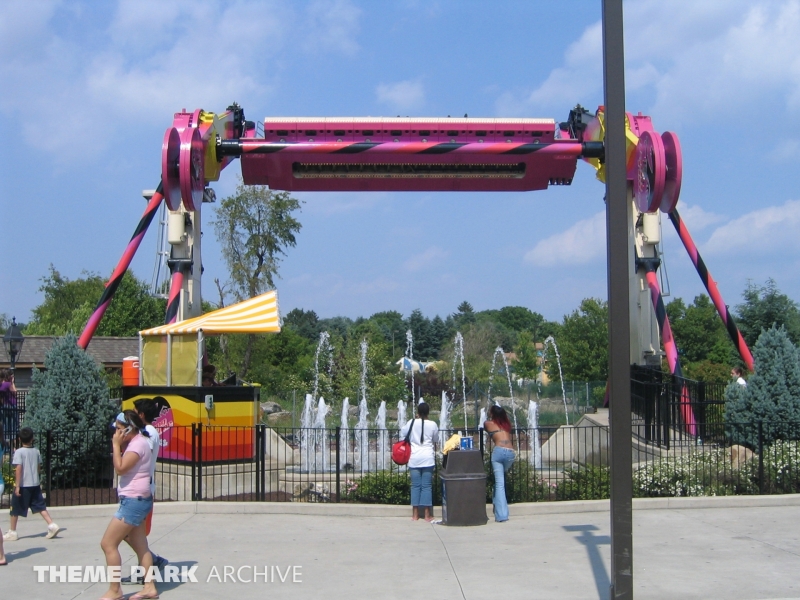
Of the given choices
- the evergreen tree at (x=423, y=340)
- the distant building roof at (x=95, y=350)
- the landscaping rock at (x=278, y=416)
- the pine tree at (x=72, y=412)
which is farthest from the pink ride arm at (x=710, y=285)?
the evergreen tree at (x=423, y=340)

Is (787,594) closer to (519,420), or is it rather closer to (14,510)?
(14,510)

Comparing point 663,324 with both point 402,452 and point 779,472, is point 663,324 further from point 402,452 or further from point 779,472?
point 402,452

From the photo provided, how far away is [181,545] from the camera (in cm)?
941

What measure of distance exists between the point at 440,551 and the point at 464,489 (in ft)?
5.13

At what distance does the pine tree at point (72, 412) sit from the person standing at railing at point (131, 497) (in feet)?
22.7

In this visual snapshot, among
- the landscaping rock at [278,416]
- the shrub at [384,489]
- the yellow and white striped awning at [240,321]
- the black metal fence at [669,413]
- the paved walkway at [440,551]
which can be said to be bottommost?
the paved walkway at [440,551]

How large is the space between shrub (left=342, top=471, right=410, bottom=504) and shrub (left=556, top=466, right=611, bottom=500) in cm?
231

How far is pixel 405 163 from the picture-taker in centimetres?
1739

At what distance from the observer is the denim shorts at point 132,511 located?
686cm

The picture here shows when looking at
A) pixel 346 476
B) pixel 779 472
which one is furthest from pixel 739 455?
pixel 346 476

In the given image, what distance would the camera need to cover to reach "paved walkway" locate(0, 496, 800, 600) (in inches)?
296

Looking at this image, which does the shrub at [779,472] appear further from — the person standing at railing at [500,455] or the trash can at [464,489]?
the trash can at [464,489]

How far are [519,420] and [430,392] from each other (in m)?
15.1

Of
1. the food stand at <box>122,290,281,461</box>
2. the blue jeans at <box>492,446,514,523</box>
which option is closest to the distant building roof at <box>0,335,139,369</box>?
the food stand at <box>122,290,281,461</box>
